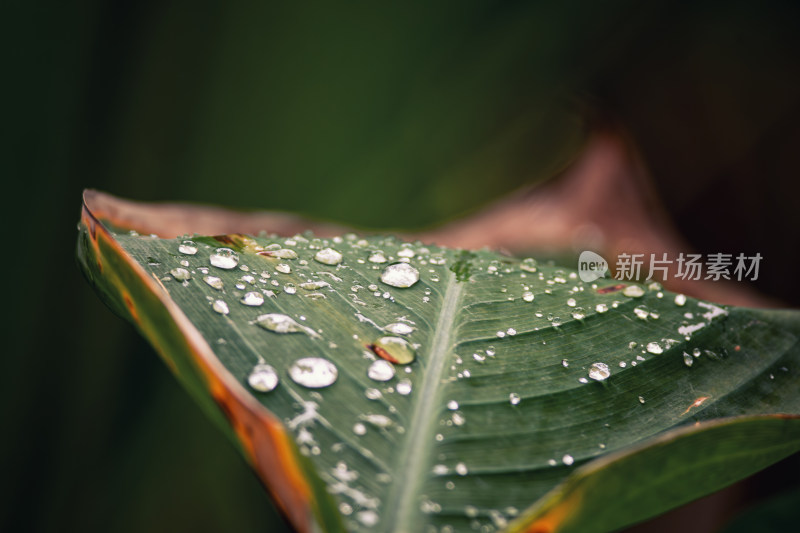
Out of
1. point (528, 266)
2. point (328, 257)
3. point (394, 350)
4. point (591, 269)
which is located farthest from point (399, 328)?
point (591, 269)

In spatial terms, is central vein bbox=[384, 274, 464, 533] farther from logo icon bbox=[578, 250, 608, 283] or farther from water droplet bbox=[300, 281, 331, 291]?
logo icon bbox=[578, 250, 608, 283]

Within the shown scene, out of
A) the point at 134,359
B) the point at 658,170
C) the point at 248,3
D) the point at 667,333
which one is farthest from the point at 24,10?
the point at 658,170

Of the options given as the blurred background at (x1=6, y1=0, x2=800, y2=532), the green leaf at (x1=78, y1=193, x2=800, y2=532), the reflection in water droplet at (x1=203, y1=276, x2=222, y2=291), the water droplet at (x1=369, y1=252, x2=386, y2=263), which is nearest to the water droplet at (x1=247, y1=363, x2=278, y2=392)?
the green leaf at (x1=78, y1=193, x2=800, y2=532)

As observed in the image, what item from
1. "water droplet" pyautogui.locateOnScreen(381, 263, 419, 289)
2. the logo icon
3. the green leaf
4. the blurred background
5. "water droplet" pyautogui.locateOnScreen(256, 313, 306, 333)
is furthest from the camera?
the blurred background

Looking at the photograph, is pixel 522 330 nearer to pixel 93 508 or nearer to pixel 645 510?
pixel 645 510

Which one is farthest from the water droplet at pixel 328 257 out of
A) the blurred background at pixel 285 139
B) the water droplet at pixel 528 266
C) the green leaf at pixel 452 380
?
the blurred background at pixel 285 139

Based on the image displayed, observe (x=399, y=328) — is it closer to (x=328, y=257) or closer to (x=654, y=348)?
(x=328, y=257)
